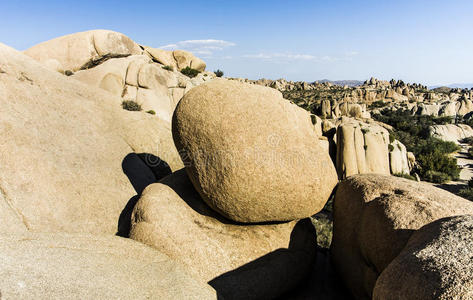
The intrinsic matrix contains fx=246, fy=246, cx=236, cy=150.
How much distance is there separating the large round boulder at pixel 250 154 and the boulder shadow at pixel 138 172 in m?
2.12

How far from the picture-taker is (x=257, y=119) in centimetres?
485

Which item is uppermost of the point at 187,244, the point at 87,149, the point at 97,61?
the point at 97,61

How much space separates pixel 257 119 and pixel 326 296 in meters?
4.10

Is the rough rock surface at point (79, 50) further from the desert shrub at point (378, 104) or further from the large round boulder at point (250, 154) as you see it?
the desert shrub at point (378, 104)

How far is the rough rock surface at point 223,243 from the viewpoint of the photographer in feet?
15.1

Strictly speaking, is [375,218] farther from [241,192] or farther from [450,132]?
[450,132]

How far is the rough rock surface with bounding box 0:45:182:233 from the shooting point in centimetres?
493

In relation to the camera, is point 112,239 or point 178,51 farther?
point 178,51

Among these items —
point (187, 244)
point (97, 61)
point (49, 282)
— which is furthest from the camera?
point (97, 61)

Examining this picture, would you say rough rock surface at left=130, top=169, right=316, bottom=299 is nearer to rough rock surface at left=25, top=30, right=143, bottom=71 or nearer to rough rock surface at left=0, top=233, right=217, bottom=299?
rough rock surface at left=0, top=233, right=217, bottom=299

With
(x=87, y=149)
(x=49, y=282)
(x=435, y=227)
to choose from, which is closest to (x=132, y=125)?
(x=87, y=149)

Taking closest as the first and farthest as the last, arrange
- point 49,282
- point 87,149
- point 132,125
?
point 49,282 < point 87,149 < point 132,125

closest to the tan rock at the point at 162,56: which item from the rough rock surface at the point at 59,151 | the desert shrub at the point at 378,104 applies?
the rough rock surface at the point at 59,151

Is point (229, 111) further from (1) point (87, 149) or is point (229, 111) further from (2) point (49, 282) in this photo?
(1) point (87, 149)
